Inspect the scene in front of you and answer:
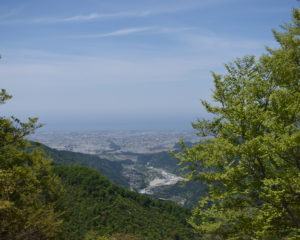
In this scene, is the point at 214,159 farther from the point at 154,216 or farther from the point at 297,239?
the point at 154,216

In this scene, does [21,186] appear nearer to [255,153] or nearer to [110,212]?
[255,153]

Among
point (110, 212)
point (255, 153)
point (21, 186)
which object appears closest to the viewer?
point (255, 153)

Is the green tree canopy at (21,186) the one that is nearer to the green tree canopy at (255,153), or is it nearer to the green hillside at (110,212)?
the green tree canopy at (255,153)

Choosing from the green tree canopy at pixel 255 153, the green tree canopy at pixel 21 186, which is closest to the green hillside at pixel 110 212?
the green tree canopy at pixel 21 186

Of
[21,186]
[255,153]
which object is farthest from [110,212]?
[255,153]

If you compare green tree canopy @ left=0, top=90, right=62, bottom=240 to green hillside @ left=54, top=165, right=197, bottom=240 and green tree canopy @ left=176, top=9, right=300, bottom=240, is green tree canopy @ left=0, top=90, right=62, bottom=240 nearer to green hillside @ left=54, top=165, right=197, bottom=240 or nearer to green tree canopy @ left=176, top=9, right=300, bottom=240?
green tree canopy @ left=176, top=9, right=300, bottom=240

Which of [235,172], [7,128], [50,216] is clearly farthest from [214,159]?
[7,128]
